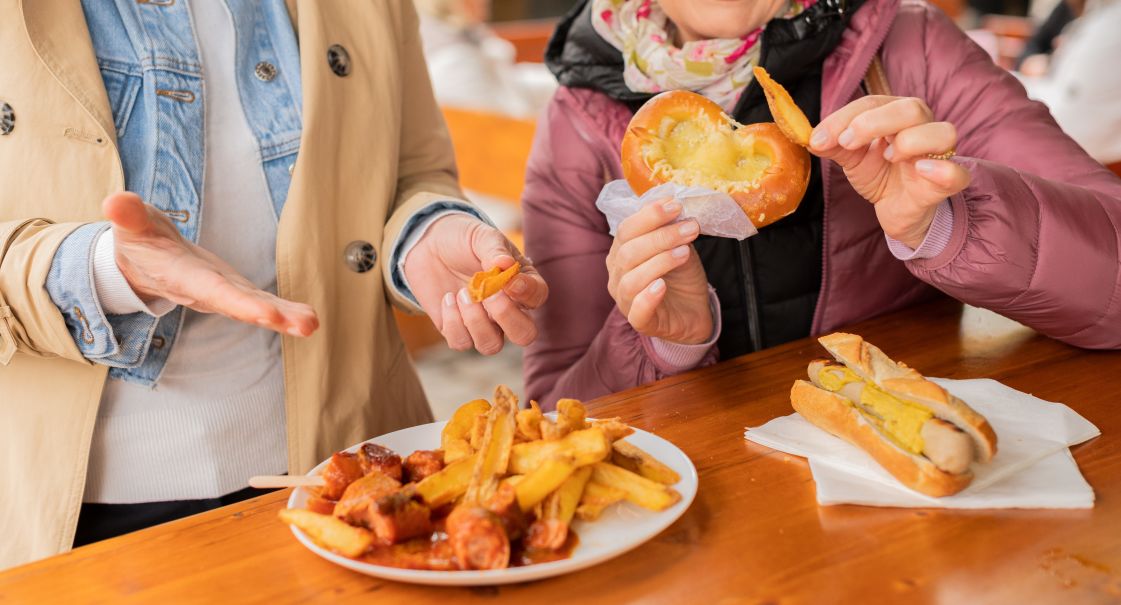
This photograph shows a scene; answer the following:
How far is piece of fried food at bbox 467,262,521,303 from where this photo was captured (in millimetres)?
1348

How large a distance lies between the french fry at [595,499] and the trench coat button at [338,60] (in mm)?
861

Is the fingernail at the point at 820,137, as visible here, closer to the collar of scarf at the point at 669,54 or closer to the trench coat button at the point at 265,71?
the collar of scarf at the point at 669,54

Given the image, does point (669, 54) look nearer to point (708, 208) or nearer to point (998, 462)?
point (708, 208)

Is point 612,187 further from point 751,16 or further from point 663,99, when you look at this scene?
point 751,16

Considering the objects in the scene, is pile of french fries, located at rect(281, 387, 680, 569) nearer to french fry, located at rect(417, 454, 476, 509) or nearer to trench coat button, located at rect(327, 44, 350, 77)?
french fry, located at rect(417, 454, 476, 509)

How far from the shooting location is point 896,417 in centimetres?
116

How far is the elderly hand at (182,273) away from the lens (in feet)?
3.79

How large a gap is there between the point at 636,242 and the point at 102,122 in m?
0.75

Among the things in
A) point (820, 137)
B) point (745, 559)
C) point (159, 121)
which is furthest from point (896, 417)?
point (159, 121)

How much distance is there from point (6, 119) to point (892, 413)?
118 cm

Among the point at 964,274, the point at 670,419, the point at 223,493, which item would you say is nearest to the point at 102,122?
the point at 223,493

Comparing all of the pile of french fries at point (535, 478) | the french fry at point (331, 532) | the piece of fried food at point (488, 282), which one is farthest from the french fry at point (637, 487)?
the piece of fried food at point (488, 282)

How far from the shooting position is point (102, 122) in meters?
1.41

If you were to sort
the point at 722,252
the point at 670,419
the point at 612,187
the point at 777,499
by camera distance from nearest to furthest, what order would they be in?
the point at 777,499 → the point at 670,419 → the point at 612,187 → the point at 722,252
